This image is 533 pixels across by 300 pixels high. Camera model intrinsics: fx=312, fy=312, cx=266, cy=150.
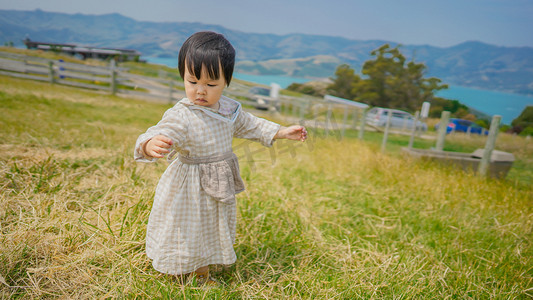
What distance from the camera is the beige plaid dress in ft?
5.01

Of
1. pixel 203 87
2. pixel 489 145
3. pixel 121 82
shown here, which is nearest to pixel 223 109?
pixel 203 87

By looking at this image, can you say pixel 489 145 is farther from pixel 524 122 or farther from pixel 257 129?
pixel 257 129

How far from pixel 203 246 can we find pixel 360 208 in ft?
7.26

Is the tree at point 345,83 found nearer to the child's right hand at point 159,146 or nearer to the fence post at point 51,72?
the child's right hand at point 159,146

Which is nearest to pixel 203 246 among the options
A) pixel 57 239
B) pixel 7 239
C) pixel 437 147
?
pixel 57 239

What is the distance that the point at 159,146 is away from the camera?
1273 millimetres

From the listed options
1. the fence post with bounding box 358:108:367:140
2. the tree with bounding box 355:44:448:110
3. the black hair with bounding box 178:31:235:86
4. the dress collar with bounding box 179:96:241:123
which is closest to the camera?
the black hair with bounding box 178:31:235:86

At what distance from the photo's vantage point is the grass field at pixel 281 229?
1.74 m

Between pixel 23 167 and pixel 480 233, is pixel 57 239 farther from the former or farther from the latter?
pixel 480 233

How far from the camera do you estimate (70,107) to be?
6414mm

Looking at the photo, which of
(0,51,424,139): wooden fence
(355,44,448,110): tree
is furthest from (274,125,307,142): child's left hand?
(355,44,448,110): tree

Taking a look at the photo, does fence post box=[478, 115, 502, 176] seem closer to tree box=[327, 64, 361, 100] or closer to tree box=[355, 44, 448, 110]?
tree box=[355, 44, 448, 110]

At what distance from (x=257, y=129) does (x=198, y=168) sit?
44 centimetres

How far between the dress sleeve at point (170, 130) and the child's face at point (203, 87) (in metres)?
0.10
